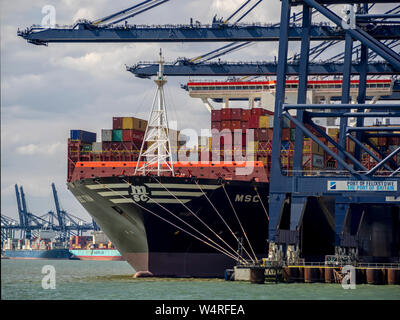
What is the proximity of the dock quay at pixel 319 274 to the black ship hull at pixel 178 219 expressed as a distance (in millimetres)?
3863

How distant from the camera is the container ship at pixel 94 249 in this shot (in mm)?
168250

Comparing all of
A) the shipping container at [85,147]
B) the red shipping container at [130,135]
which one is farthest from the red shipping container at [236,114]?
the shipping container at [85,147]

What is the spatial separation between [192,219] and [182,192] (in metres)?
1.80

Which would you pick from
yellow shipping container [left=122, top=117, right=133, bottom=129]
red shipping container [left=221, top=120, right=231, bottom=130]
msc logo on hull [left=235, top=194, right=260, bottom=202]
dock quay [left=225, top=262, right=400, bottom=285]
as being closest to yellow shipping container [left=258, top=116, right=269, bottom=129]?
red shipping container [left=221, top=120, right=231, bottom=130]

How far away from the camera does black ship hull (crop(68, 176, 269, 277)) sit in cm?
4462

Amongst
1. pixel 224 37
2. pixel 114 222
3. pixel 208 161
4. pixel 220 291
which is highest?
pixel 224 37

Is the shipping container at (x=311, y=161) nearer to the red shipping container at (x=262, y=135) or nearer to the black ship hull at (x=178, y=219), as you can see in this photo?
the red shipping container at (x=262, y=135)

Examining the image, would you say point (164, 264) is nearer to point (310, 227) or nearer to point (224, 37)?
point (310, 227)

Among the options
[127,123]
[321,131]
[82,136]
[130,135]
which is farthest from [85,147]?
[321,131]

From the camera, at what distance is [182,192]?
44656 mm

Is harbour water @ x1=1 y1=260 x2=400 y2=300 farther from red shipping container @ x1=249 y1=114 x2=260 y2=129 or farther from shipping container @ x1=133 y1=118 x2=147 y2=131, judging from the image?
shipping container @ x1=133 y1=118 x2=147 y2=131

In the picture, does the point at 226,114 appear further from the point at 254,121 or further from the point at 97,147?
the point at 97,147

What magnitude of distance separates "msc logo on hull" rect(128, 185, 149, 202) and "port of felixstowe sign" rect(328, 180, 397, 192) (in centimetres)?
1001
